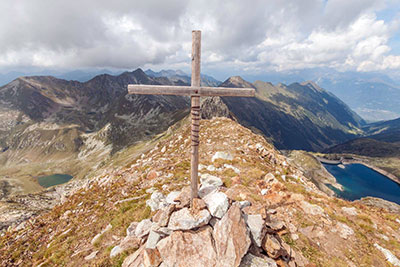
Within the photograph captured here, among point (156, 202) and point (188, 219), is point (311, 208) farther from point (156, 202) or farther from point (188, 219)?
point (156, 202)

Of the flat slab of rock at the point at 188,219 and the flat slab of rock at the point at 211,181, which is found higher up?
the flat slab of rock at the point at 188,219

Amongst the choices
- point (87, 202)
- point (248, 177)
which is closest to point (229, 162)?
point (248, 177)

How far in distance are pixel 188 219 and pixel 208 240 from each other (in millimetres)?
1390

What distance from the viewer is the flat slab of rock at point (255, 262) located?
830 cm

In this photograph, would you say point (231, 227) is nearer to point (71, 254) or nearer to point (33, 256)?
point (71, 254)

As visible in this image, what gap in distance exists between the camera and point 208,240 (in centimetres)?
871

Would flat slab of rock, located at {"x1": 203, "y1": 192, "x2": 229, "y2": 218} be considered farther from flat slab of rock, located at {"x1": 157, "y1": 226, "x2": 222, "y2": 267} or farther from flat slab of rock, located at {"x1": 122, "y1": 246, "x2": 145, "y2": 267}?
flat slab of rock, located at {"x1": 122, "y1": 246, "x2": 145, "y2": 267}

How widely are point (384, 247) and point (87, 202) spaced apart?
25.4m

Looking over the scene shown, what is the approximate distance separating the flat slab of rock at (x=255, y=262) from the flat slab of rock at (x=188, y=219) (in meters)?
2.45

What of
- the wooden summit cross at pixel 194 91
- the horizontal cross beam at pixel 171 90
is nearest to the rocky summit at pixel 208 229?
the wooden summit cross at pixel 194 91

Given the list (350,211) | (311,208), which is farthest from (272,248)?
(350,211)

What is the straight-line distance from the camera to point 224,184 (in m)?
17.4

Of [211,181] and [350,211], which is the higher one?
[211,181]

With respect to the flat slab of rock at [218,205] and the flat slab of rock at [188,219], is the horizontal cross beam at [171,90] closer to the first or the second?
the flat slab of rock at [218,205]
